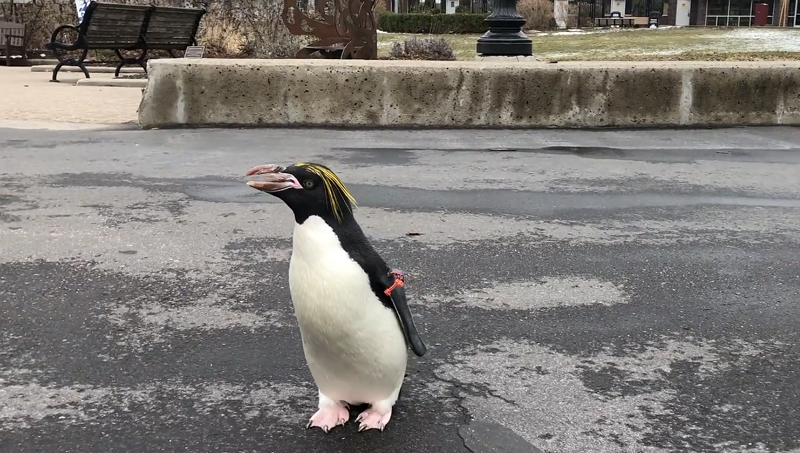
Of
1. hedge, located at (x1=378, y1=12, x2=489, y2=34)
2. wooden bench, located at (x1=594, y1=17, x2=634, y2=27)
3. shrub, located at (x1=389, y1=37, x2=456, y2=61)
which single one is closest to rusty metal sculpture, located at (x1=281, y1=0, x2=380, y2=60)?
shrub, located at (x1=389, y1=37, x2=456, y2=61)

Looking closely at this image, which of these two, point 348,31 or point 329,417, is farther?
point 348,31

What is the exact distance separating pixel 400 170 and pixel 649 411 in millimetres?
4796

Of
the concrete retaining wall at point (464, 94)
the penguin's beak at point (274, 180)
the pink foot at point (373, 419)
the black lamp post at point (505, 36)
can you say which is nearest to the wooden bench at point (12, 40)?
the concrete retaining wall at point (464, 94)

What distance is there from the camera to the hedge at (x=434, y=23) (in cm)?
4548

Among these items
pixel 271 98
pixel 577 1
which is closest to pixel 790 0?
pixel 577 1

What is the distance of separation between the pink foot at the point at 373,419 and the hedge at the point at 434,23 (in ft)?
141

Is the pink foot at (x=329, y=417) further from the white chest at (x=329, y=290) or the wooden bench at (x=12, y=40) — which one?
the wooden bench at (x=12, y=40)

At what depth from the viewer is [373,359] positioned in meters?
2.81

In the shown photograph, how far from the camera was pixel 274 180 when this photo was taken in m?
2.68

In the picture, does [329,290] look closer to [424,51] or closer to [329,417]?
[329,417]

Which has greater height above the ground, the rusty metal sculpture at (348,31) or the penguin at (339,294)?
the rusty metal sculpture at (348,31)

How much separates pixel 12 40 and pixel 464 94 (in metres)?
13.0

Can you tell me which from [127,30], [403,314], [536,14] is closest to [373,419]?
[403,314]

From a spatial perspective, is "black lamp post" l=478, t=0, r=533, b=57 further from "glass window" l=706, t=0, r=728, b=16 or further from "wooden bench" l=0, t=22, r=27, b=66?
"glass window" l=706, t=0, r=728, b=16
